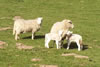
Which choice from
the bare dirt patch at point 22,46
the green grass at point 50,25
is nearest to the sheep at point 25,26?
the green grass at point 50,25

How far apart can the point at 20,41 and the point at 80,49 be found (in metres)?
5.24

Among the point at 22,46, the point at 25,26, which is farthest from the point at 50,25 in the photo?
the point at 22,46

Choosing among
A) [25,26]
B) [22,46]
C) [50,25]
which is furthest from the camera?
[50,25]

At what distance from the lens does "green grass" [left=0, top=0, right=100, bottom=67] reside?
1645 centimetres

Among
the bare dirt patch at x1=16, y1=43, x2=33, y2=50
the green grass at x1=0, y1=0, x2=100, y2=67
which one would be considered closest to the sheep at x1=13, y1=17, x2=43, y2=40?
the green grass at x1=0, y1=0, x2=100, y2=67

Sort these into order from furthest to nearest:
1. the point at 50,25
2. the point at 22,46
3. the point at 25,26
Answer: the point at 50,25
the point at 25,26
the point at 22,46

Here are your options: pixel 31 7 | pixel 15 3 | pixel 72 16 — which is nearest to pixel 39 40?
pixel 72 16

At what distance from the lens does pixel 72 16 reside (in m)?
40.5

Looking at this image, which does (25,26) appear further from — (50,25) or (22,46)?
(50,25)

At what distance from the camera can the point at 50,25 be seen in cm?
3334

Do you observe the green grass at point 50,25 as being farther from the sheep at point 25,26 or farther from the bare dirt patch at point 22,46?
the sheep at point 25,26

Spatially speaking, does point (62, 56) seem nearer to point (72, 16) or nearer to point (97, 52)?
point (97, 52)

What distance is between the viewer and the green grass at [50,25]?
16.5 metres

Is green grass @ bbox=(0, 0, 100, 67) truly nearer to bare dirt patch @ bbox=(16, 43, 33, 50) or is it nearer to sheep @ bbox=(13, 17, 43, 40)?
bare dirt patch @ bbox=(16, 43, 33, 50)
